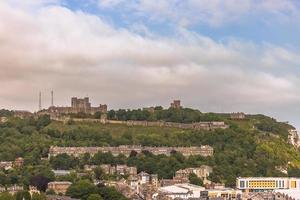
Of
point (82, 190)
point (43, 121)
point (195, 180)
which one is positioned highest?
point (43, 121)

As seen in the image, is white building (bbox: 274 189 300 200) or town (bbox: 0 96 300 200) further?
white building (bbox: 274 189 300 200)

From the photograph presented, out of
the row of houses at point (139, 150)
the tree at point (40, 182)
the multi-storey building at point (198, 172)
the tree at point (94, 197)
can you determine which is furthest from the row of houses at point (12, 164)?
the tree at point (94, 197)

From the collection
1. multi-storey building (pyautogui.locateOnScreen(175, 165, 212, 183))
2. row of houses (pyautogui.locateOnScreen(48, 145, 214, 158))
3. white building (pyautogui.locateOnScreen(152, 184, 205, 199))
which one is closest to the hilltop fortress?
row of houses (pyautogui.locateOnScreen(48, 145, 214, 158))

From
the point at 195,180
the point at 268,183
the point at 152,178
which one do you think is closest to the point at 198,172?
the point at 195,180

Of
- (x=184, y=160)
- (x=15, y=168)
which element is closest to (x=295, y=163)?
(x=184, y=160)

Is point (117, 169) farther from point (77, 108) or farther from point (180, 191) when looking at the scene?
point (77, 108)

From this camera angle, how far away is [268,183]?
79.2 m

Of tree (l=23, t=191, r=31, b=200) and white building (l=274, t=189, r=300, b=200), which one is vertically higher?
tree (l=23, t=191, r=31, b=200)

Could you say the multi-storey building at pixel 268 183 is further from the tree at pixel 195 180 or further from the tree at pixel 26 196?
the tree at pixel 26 196

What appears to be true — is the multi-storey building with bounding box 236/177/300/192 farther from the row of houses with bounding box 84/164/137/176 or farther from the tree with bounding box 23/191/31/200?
the tree with bounding box 23/191/31/200

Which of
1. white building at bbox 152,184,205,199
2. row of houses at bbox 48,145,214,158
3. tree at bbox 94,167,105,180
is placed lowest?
white building at bbox 152,184,205,199

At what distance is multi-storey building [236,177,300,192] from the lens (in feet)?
251

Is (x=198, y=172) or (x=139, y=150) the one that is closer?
(x=198, y=172)

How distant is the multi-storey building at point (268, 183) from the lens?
76.4m
